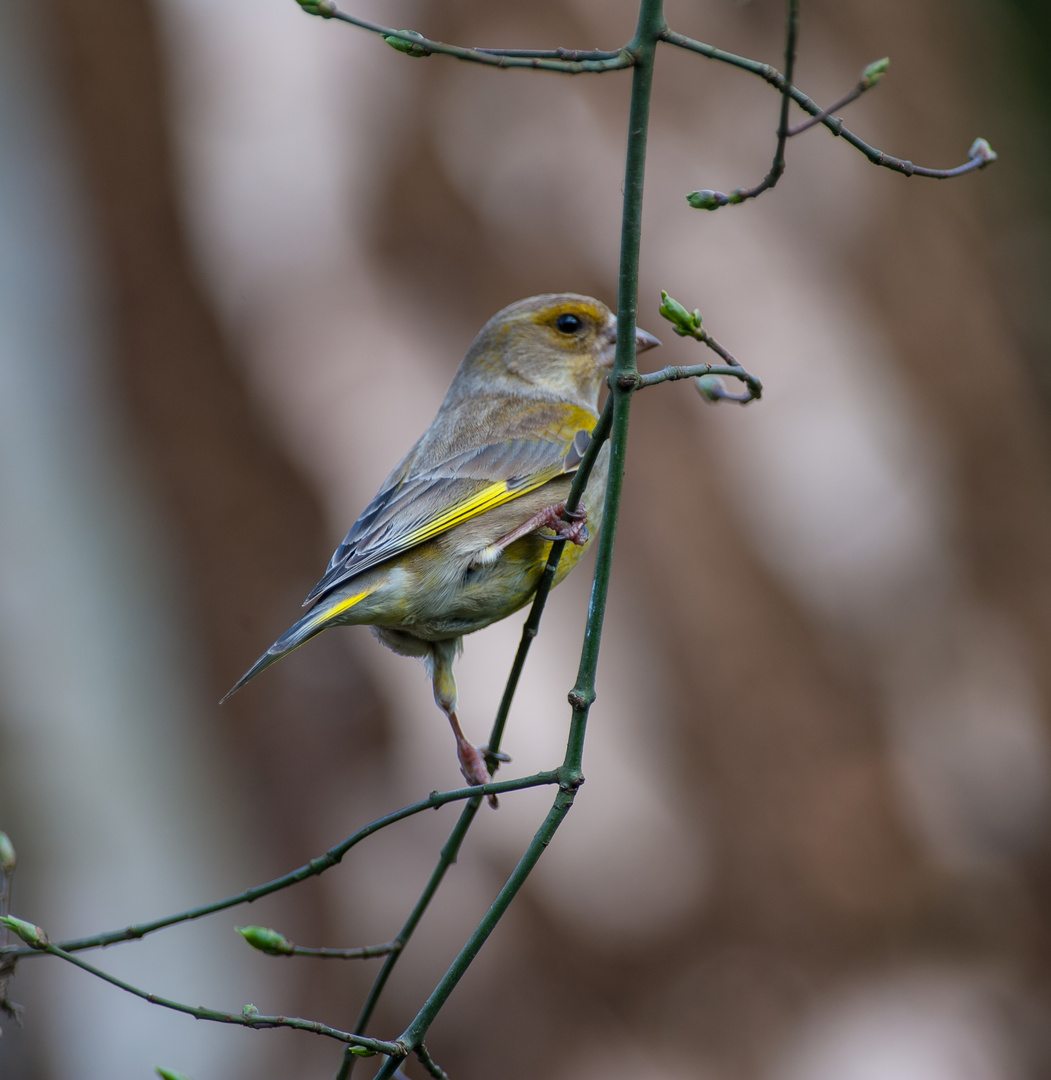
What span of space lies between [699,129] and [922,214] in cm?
170

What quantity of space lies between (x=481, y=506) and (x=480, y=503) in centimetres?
1

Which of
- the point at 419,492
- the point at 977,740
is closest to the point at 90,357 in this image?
the point at 419,492

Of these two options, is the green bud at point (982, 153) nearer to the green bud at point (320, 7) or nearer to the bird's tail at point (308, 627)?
the green bud at point (320, 7)

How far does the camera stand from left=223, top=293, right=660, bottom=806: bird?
2.92 meters

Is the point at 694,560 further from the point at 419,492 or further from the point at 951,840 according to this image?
the point at 419,492

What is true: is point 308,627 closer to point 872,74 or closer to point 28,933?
point 28,933

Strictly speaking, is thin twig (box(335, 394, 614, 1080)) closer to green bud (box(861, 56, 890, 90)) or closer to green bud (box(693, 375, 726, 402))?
green bud (box(693, 375, 726, 402))

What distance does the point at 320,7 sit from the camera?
1705 mm

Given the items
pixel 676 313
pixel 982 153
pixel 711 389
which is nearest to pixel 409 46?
pixel 676 313

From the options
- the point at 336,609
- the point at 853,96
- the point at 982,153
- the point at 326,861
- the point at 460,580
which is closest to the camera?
the point at 853,96

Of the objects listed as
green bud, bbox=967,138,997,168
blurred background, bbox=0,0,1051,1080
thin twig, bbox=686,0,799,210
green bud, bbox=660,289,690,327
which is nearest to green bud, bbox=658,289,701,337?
green bud, bbox=660,289,690,327

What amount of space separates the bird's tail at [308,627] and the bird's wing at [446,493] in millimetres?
72

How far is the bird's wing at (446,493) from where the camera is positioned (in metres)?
2.98

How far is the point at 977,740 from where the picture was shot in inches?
257
